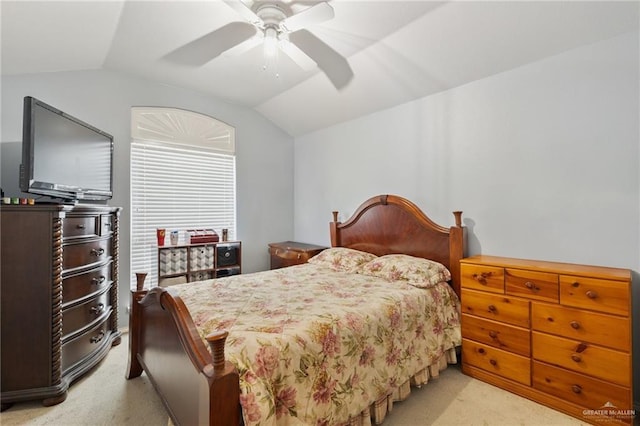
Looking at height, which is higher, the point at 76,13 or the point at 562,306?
the point at 76,13

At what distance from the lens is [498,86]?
262 cm

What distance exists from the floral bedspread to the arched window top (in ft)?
6.74

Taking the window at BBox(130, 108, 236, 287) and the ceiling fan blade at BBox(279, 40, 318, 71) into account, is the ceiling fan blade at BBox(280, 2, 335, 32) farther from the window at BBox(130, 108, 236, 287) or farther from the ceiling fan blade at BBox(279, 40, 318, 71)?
the window at BBox(130, 108, 236, 287)

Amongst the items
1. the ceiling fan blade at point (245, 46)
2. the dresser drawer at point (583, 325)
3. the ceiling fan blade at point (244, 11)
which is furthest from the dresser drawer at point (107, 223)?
the dresser drawer at point (583, 325)

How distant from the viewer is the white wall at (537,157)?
2.04 meters

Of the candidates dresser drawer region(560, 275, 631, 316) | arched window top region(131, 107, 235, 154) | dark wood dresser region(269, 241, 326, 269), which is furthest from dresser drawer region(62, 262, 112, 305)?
dresser drawer region(560, 275, 631, 316)

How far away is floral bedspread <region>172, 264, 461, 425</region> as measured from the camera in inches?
52.4

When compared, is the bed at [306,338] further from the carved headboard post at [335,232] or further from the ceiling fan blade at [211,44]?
the ceiling fan blade at [211,44]

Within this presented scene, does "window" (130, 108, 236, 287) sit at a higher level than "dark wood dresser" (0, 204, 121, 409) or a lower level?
higher

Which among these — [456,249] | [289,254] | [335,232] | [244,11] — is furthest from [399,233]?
[244,11]

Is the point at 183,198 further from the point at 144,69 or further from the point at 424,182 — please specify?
the point at 424,182

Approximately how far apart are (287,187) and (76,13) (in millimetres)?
3067

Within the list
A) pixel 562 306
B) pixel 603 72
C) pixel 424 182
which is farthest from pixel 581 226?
pixel 424 182

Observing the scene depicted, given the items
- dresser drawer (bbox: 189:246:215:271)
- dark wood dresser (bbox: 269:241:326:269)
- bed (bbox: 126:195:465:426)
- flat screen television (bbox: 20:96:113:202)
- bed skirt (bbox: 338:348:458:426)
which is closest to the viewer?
bed (bbox: 126:195:465:426)
